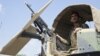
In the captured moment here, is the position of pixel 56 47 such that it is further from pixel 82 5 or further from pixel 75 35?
pixel 82 5

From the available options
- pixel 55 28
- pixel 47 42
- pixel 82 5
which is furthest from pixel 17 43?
pixel 82 5

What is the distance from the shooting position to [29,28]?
17.5ft

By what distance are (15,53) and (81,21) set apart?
1508 mm

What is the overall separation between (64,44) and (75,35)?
70 centimetres

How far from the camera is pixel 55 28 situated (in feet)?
19.0

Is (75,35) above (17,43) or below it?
below

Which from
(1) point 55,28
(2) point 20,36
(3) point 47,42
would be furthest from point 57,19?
(2) point 20,36

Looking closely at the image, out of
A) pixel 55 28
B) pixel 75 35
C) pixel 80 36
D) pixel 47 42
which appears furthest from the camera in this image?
pixel 55 28

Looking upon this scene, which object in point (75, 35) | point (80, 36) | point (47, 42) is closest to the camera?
point (80, 36)

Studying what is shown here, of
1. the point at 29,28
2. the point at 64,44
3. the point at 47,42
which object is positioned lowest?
the point at 64,44

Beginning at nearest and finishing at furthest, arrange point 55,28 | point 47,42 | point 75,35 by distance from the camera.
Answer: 1. point 75,35
2. point 47,42
3. point 55,28

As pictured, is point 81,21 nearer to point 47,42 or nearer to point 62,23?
point 62,23

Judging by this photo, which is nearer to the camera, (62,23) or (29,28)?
(29,28)

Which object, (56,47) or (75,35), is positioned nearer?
(75,35)
